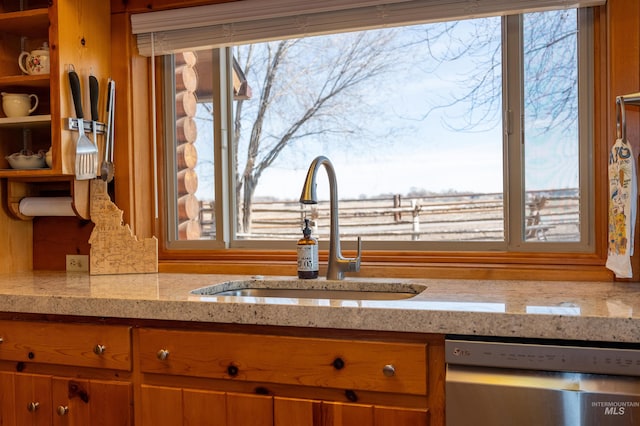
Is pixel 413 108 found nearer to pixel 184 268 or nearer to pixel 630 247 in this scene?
pixel 630 247

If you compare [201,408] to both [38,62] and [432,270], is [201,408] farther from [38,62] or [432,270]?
[38,62]

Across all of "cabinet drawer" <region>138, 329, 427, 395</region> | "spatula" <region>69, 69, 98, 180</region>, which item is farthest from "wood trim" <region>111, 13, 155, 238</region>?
"cabinet drawer" <region>138, 329, 427, 395</region>

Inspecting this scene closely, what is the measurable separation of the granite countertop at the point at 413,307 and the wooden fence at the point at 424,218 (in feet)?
0.82

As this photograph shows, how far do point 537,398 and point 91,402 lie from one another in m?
1.23

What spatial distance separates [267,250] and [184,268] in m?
0.33

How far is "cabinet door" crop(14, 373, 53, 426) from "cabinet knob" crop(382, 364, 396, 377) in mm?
1026

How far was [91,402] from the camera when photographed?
1.72 m

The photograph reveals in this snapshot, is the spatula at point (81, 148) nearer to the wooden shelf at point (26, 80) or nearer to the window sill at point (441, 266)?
the wooden shelf at point (26, 80)

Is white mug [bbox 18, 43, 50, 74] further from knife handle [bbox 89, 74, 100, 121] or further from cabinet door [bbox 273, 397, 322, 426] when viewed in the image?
cabinet door [bbox 273, 397, 322, 426]

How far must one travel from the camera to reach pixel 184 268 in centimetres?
232

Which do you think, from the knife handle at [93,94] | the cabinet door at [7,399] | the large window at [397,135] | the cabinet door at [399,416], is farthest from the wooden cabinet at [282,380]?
the knife handle at [93,94]

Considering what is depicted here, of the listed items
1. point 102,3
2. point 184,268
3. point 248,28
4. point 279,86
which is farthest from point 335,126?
point 102,3

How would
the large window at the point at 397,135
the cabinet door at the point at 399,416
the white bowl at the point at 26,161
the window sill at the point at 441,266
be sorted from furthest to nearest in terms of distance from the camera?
the white bowl at the point at 26,161 → the large window at the point at 397,135 → the window sill at the point at 441,266 → the cabinet door at the point at 399,416

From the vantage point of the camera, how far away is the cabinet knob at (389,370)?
1.46 meters
